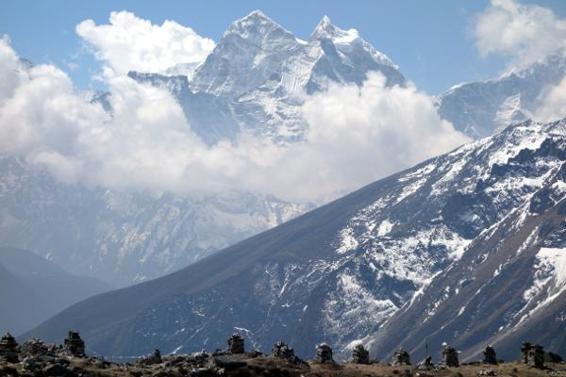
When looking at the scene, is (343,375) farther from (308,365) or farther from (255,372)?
(255,372)

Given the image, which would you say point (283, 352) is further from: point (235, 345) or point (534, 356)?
point (534, 356)

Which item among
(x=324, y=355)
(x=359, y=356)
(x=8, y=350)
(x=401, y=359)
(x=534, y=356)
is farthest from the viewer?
(x=401, y=359)

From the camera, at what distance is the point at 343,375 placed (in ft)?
465

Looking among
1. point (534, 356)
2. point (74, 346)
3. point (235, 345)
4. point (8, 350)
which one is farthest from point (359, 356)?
point (8, 350)

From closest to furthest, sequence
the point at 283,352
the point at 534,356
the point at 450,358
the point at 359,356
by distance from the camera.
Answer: the point at 283,352
the point at 534,356
the point at 450,358
the point at 359,356

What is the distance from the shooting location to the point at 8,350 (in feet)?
447

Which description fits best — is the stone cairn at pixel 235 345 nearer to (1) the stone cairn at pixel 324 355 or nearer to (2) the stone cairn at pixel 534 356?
(1) the stone cairn at pixel 324 355

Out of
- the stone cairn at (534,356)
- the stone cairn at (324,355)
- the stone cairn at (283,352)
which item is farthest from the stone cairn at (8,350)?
the stone cairn at (534,356)

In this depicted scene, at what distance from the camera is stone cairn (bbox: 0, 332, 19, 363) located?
12559 centimetres

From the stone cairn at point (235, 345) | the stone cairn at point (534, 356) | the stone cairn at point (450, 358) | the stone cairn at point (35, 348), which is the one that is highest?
the stone cairn at point (35, 348)

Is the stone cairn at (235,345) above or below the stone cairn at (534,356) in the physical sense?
above

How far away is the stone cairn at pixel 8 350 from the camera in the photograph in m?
126

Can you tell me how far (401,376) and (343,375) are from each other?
9378 millimetres

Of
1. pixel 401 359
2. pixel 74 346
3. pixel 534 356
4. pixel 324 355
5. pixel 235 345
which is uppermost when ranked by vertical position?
pixel 74 346
